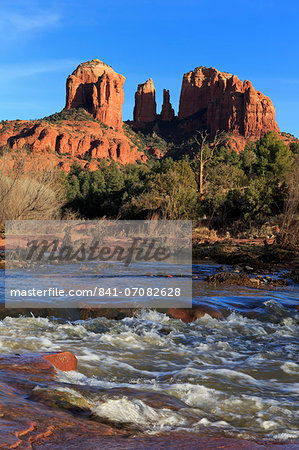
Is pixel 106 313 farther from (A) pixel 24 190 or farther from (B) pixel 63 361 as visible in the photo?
(A) pixel 24 190

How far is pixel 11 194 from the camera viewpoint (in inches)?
726

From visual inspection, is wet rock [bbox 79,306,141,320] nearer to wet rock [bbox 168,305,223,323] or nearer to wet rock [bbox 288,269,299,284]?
wet rock [bbox 168,305,223,323]

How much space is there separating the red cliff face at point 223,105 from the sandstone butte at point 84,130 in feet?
77.5

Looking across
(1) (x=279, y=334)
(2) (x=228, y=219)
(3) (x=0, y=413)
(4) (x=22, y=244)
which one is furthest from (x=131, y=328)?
(2) (x=228, y=219)

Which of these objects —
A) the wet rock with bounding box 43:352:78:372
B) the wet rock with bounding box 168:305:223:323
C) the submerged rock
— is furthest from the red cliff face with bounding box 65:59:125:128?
the wet rock with bounding box 43:352:78:372

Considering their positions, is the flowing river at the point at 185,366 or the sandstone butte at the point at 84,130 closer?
the flowing river at the point at 185,366

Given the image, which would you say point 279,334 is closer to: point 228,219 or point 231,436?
point 231,436

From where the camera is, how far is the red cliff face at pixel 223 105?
111062 mm

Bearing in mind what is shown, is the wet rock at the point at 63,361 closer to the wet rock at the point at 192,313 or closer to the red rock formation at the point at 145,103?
the wet rock at the point at 192,313

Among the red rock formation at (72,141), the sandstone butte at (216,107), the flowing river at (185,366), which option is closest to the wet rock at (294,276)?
the flowing river at (185,366)

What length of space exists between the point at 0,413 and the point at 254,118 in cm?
11650

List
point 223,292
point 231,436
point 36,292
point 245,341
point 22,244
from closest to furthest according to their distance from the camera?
point 231,436, point 245,341, point 36,292, point 223,292, point 22,244

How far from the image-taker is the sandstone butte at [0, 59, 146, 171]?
95938mm

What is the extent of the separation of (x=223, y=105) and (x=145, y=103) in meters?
34.9
